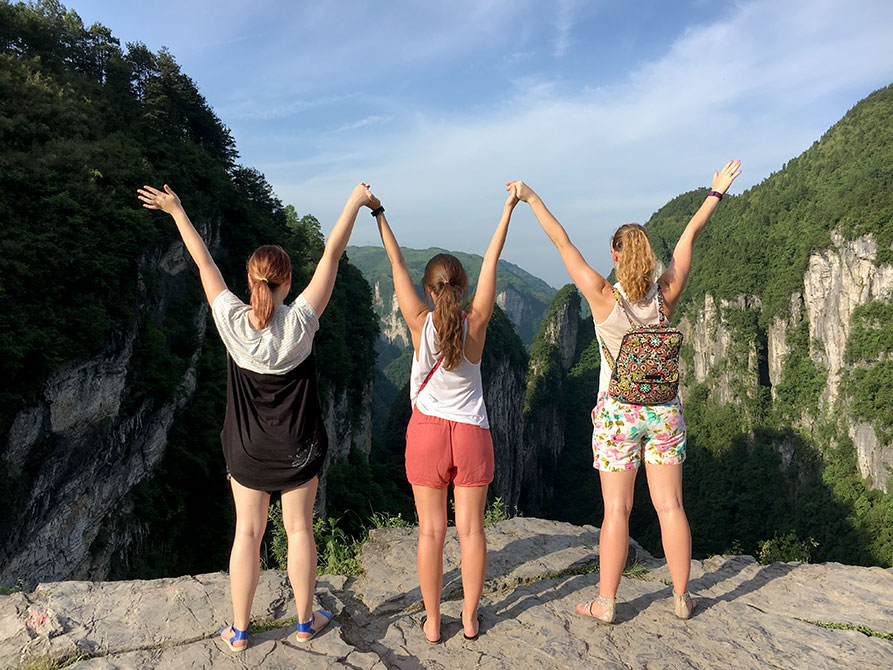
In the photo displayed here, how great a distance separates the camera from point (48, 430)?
9.82m

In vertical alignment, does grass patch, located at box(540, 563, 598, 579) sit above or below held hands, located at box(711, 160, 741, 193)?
below

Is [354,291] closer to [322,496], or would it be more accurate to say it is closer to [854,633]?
[322,496]

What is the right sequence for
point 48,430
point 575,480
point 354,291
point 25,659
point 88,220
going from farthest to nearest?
1. point 575,480
2. point 354,291
3. point 88,220
4. point 48,430
5. point 25,659

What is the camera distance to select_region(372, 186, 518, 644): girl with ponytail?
246cm

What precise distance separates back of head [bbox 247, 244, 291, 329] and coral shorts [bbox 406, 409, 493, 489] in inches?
32.8

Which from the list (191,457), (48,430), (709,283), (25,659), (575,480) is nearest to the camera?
(25,659)

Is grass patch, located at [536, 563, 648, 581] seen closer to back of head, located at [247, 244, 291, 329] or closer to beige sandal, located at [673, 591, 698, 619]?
beige sandal, located at [673, 591, 698, 619]

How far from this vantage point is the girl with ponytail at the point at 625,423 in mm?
2691

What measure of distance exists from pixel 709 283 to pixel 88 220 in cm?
7595

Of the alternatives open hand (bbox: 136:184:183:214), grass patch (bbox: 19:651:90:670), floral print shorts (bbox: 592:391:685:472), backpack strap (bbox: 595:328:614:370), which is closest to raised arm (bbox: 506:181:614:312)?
backpack strap (bbox: 595:328:614:370)

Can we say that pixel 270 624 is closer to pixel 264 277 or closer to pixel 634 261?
pixel 264 277

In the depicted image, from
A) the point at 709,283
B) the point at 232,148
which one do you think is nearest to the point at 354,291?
the point at 232,148

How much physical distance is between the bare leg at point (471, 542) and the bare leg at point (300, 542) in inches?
27.0

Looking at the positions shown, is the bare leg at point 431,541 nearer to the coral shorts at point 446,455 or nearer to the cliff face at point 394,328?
the coral shorts at point 446,455
